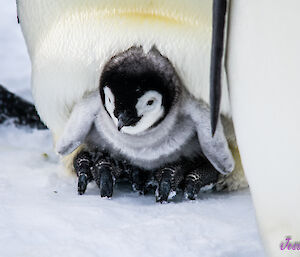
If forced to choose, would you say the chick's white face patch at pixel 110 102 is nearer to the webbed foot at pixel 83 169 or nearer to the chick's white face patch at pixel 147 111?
the chick's white face patch at pixel 147 111

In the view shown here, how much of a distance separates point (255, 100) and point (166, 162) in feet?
1.92

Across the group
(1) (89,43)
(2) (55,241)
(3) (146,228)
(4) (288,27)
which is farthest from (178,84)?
(4) (288,27)

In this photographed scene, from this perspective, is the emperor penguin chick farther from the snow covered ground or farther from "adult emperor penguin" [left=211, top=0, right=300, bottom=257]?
"adult emperor penguin" [left=211, top=0, right=300, bottom=257]

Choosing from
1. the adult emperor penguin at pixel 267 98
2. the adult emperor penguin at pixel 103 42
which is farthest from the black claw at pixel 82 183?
the adult emperor penguin at pixel 267 98

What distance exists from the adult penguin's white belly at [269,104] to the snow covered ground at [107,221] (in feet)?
0.66

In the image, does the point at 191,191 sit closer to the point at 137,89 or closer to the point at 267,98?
→ the point at 137,89

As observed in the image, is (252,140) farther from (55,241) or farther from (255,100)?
(55,241)

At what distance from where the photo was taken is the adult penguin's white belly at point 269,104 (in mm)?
819

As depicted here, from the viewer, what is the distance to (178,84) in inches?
54.0

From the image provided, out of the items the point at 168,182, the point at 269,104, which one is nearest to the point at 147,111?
the point at 168,182

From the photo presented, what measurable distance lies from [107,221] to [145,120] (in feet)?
0.72

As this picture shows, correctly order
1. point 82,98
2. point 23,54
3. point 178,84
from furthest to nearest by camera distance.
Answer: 1. point 23,54
2. point 82,98
3. point 178,84

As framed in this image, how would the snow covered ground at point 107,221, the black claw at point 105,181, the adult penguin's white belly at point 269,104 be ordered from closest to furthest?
1. the adult penguin's white belly at point 269,104
2. the snow covered ground at point 107,221
3. the black claw at point 105,181

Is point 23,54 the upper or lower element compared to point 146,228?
lower
